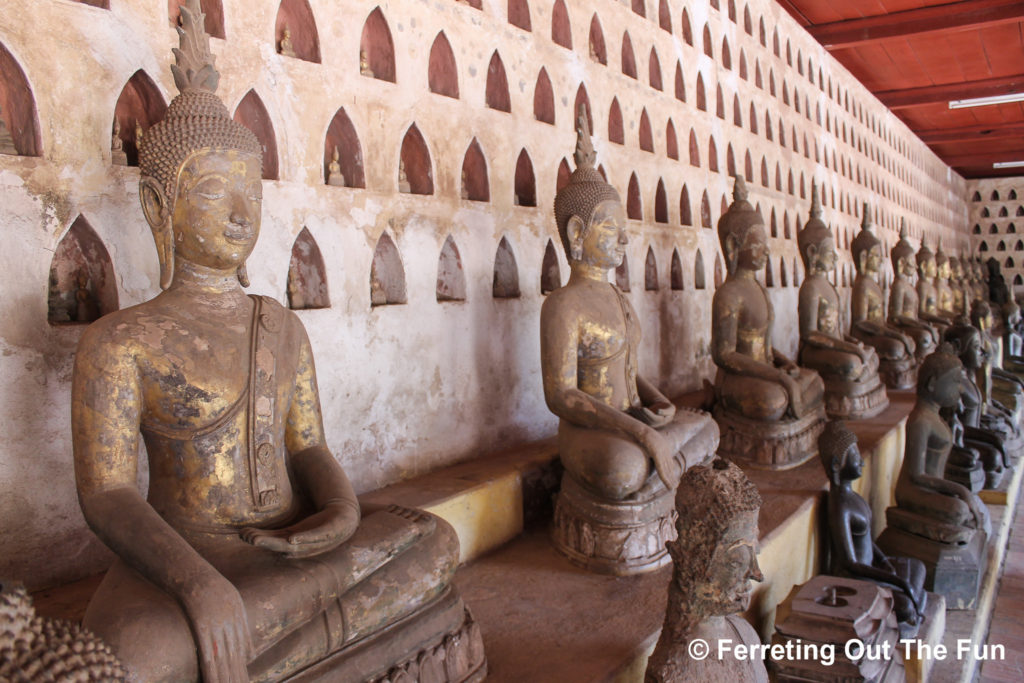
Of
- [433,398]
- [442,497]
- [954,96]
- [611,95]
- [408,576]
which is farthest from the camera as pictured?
[954,96]

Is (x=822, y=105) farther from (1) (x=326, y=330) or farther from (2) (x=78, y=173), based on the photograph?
(2) (x=78, y=173)

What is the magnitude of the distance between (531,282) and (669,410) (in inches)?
54.8

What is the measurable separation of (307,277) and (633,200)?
3.11 m

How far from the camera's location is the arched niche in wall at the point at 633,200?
5.90m

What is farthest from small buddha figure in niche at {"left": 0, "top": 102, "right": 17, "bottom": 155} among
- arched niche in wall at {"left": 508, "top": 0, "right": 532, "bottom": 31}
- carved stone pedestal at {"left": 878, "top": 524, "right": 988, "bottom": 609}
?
carved stone pedestal at {"left": 878, "top": 524, "right": 988, "bottom": 609}

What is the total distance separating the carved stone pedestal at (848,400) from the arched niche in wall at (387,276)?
13.8ft

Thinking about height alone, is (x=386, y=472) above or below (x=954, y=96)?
below

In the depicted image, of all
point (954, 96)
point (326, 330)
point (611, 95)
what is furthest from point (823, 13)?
point (326, 330)

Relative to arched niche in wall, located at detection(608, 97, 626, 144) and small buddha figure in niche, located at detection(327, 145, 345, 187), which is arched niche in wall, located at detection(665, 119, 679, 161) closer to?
arched niche in wall, located at detection(608, 97, 626, 144)

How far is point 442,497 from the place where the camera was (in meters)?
3.49

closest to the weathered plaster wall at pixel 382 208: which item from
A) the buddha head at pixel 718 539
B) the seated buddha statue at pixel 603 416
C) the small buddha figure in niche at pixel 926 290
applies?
the seated buddha statue at pixel 603 416

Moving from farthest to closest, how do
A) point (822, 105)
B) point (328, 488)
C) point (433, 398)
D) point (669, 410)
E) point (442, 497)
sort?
point (822, 105) < point (433, 398) < point (669, 410) < point (442, 497) < point (328, 488)

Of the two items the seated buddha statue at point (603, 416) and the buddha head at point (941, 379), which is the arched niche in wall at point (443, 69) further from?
the buddha head at point (941, 379)

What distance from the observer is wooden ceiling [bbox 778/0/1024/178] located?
9.05 meters
